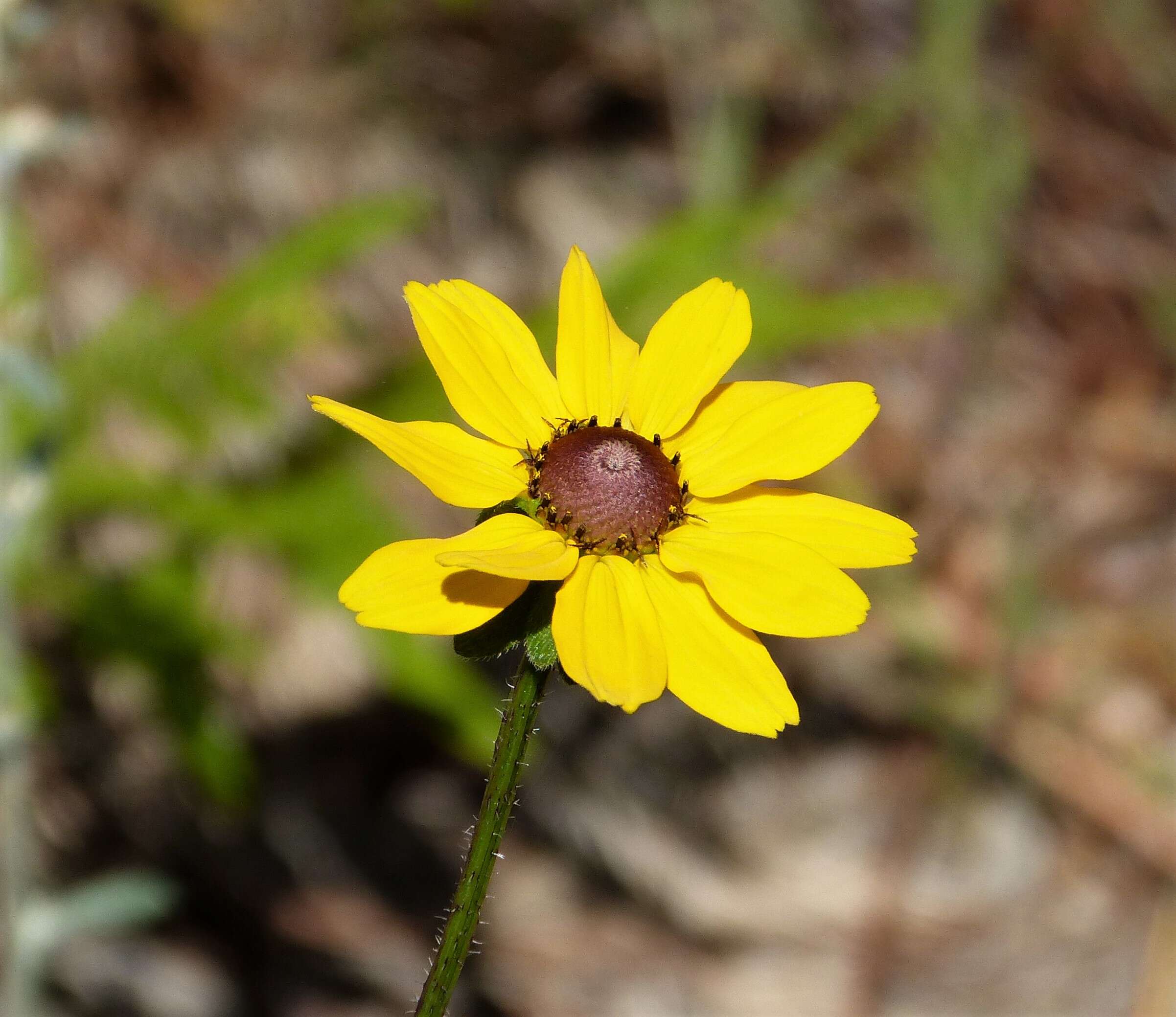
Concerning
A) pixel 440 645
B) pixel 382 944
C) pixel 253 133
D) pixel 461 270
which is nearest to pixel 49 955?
pixel 382 944

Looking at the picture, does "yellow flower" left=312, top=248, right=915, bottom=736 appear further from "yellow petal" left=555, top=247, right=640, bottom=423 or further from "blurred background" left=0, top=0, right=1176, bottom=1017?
"blurred background" left=0, top=0, right=1176, bottom=1017

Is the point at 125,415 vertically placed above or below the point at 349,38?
below

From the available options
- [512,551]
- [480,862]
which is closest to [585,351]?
[512,551]

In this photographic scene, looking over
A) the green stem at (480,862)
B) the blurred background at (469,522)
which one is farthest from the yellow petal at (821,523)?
the blurred background at (469,522)

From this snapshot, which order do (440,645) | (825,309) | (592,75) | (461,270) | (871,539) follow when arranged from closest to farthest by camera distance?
(871,539), (440,645), (825,309), (461,270), (592,75)

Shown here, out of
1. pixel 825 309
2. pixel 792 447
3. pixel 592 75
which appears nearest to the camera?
pixel 792 447

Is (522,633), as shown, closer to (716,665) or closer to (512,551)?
(512,551)

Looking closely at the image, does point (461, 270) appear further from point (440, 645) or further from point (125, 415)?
point (440, 645)

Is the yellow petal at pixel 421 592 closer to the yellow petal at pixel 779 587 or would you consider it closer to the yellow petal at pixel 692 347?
the yellow petal at pixel 779 587

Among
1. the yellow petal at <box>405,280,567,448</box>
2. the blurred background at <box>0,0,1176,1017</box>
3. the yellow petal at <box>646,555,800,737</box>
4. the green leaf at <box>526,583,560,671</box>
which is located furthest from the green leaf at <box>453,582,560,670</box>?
the blurred background at <box>0,0,1176,1017</box>
